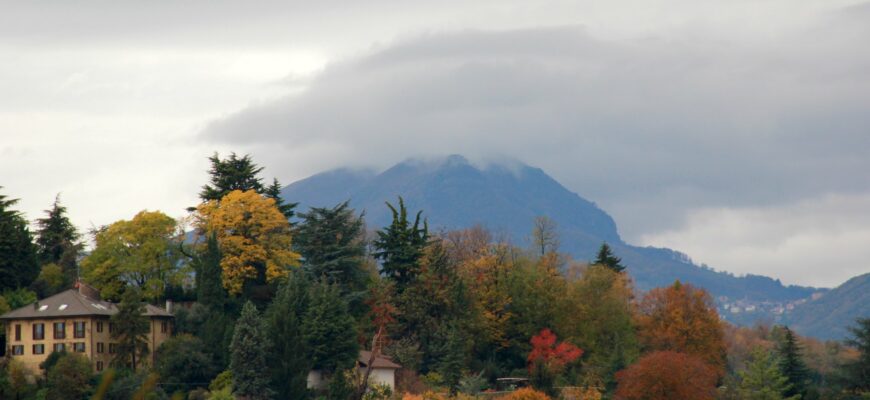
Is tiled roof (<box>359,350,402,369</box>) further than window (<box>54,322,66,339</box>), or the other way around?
tiled roof (<box>359,350,402,369</box>)

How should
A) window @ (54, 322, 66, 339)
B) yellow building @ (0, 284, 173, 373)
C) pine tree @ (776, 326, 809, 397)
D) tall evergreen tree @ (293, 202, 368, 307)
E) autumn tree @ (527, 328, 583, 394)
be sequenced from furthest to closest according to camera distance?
tall evergreen tree @ (293, 202, 368, 307)
pine tree @ (776, 326, 809, 397)
autumn tree @ (527, 328, 583, 394)
window @ (54, 322, 66, 339)
yellow building @ (0, 284, 173, 373)

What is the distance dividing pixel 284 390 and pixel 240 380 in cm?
268

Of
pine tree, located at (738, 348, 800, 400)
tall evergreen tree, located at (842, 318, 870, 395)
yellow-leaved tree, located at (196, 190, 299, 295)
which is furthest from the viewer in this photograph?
yellow-leaved tree, located at (196, 190, 299, 295)

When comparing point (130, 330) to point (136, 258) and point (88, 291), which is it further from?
point (136, 258)

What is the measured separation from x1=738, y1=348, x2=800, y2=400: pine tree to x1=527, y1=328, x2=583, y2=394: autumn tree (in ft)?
37.6

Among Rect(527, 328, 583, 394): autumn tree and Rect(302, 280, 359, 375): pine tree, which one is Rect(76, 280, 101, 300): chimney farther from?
Rect(527, 328, 583, 394): autumn tree

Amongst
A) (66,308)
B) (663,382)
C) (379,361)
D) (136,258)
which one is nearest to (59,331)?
(66,308)

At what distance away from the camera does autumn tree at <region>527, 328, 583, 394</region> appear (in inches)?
3324

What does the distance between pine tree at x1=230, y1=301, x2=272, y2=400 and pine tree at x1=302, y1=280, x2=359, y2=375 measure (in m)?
3.93

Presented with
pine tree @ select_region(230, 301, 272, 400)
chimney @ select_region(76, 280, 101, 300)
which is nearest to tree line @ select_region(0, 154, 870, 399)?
pine tree @ select_region(230, 301, 272, 400)

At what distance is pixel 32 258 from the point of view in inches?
3583

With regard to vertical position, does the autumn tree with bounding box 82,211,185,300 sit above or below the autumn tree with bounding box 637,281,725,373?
above

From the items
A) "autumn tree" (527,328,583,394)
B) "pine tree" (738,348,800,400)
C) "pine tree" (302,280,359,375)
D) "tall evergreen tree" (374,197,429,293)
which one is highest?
"tall evergreen tree" (374,197,429,293)

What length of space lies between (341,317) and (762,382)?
29135mm
